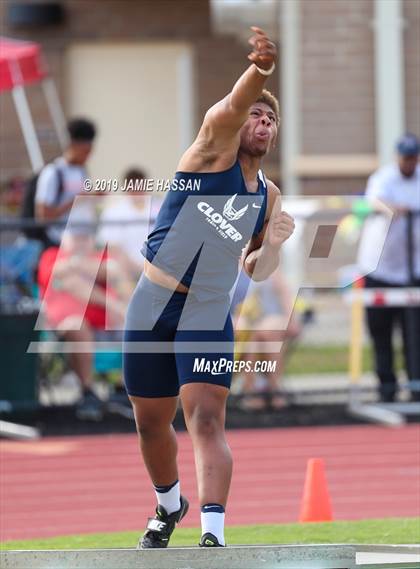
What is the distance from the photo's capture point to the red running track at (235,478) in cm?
903

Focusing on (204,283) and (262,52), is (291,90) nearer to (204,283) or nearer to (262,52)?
(204,283)

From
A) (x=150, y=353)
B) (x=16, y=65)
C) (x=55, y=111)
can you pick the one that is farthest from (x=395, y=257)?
(x=55, y=111)

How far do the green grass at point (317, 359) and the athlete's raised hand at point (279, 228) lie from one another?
679 centimetres

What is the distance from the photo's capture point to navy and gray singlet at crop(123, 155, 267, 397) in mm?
6402

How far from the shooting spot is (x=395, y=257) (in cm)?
1259

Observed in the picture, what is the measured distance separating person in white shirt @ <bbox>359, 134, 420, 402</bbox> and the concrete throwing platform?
689 centimetres

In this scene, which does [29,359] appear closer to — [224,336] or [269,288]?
[269,288]

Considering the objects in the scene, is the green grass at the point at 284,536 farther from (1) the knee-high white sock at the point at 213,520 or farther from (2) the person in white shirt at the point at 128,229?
(2) the person in white shirt at the point at 128,229

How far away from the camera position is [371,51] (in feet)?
58.5

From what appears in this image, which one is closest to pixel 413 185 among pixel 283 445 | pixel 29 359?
pixel 283 445

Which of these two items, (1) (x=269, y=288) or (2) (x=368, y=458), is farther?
(1) (x=269, y=288)

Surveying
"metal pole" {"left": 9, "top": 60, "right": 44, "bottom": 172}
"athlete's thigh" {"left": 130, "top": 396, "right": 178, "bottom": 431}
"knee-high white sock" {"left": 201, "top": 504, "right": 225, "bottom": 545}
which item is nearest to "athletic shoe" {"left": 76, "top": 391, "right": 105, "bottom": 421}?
"metal pole" {"left": 9, "top": 60, "right": 44, "bottom": 172}

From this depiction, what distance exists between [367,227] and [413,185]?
0.57 meters

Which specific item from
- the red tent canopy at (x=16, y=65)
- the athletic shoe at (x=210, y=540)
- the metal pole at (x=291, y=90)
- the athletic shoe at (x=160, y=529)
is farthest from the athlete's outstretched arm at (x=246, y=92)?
the metal pole at (x=291, y=90)
